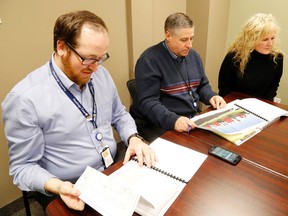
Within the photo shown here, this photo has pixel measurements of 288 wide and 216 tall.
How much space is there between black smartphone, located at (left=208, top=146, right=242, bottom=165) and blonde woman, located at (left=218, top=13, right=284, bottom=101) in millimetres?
1173

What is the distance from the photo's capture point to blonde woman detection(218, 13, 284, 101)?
2148mm

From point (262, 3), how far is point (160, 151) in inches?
101

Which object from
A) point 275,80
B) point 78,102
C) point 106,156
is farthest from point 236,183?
point 275,80

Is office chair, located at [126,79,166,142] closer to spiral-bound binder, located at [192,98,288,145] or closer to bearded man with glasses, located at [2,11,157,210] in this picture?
spiral-bound binder, located at [192,98,288,145]

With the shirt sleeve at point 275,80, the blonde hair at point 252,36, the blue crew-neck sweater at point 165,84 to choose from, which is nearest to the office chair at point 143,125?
the blue crew-neck sweater at point 165,84

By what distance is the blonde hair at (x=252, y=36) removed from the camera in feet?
6.97

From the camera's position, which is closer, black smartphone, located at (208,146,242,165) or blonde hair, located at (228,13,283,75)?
black smartphone, located at (208,146,242,165)

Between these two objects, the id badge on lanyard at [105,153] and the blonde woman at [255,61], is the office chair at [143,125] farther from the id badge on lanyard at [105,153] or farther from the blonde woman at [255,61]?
the blonde woman at [255,61]

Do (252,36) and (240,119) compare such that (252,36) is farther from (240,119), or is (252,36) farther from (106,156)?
(106,156)

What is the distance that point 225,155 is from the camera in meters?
1.25

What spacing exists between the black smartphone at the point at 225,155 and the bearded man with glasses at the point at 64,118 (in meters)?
0.33

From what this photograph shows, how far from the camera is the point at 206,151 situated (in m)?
1.30

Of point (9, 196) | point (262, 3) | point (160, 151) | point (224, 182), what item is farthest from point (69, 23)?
point (262, 3)

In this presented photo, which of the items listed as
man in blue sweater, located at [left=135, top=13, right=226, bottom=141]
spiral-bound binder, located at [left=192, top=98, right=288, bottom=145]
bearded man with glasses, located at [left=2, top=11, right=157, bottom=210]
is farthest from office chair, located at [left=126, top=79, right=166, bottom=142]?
bearded man with glasses, located at [left=2, top=11, right=157, bottom=210]
